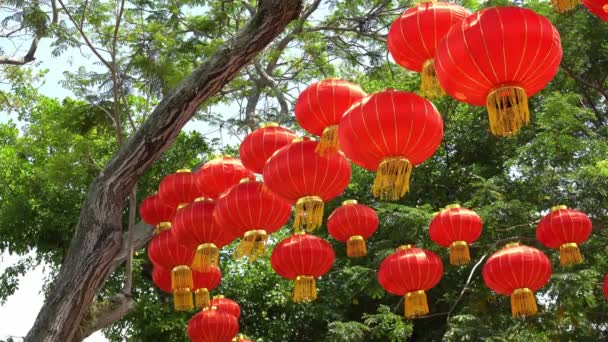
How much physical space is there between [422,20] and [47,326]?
2662 mm

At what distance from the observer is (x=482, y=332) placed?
7070mm

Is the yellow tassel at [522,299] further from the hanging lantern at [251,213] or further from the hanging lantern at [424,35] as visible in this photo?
the hanging lantern at [424,35]

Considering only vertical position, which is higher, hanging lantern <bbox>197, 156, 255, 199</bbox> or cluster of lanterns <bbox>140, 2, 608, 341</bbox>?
hanging lantern <bbox>197, 156, 255, 199</bbox>

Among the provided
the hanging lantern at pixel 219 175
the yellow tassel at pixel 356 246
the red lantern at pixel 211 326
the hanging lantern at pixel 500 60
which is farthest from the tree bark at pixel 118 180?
the yellow tassel at pixel 356 246

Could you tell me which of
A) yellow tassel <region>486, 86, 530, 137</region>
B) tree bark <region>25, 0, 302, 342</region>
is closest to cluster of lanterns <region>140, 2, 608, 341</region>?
yellow tassel <region>486, 86, 530, 137</region>

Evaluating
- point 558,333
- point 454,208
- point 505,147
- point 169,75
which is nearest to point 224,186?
point 169,75

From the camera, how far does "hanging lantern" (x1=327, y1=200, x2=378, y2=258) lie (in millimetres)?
5621

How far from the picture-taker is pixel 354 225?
563cm

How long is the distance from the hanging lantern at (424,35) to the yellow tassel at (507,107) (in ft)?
1.71

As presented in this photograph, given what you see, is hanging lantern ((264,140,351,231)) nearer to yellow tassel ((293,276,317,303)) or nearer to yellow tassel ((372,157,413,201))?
yellow tassel ((372,157,413,201))

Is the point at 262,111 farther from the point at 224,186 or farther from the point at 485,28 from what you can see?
the point at 485,28

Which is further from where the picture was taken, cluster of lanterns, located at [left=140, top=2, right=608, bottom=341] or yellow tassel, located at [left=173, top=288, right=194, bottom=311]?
yellow tassel, located at [left=173, top=288, right=194, bottom=311]

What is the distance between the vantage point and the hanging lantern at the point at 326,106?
3.62 meters

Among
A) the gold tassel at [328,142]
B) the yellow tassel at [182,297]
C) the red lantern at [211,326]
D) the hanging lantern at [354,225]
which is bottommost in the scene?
the yellow tassel at [182,297]
